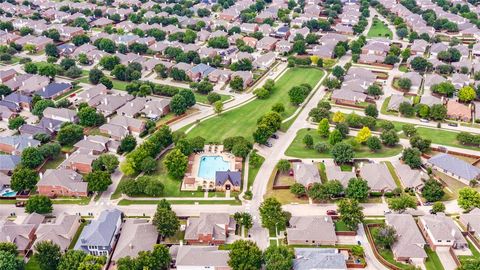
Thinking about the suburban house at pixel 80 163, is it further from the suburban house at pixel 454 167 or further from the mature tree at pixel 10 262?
the suburban house at pixel 454 167

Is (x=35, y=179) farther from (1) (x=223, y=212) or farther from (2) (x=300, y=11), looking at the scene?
(2) (x=300, y=11)

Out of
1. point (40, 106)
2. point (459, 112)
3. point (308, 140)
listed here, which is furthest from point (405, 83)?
point (40, 106)

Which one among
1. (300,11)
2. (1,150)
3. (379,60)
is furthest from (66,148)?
(300,11)

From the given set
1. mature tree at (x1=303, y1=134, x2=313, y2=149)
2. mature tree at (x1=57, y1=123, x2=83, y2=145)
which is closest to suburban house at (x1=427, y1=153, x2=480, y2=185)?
mature tree at (x1=303, y1=134, x2=313, y2=149)

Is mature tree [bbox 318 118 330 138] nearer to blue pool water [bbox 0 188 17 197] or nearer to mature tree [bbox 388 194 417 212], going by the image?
mature tree [bbox 388 194 417 212]

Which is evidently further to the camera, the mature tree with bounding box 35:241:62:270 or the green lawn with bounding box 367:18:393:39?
the green lawn with bounding box 367:18:393:39

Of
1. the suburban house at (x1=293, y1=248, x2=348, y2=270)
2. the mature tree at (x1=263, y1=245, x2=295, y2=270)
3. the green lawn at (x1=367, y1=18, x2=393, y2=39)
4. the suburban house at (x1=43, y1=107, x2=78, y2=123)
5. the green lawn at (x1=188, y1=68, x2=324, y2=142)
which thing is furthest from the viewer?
the green lawn at (x1=367, y1=18, x2=393, y2=39)

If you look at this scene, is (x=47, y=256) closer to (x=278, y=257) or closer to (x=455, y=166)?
(x=278, y=257)
